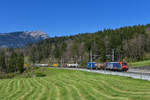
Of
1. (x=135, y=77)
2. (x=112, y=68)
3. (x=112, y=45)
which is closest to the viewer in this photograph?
(x=135, y=77)

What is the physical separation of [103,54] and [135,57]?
804 inches

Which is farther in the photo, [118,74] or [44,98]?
[118,74]

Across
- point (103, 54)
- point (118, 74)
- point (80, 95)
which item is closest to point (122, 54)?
point (103, 54)

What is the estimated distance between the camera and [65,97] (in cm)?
1989

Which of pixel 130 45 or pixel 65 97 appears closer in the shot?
pixel 65 97

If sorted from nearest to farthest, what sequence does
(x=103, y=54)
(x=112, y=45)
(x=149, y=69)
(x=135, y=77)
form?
(x=135, y=77) → (x=149, y=69) → (x=103, y=54) → (x=112, y=45)

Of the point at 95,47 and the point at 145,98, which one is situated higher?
the point at 95,47

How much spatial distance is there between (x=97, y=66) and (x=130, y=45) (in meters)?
54.0

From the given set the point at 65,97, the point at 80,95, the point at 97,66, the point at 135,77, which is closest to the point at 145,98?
the point at 80,95

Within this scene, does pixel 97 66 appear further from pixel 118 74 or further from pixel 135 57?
pixel 135 57

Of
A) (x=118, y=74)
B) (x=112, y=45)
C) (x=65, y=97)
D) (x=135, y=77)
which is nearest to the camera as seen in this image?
(x=65, y=97)

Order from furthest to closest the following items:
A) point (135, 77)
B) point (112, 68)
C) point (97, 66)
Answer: point (97, 66), point (112, 68), point (135, 77)

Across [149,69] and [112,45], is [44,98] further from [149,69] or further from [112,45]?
[112,45]

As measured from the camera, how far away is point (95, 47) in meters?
146
